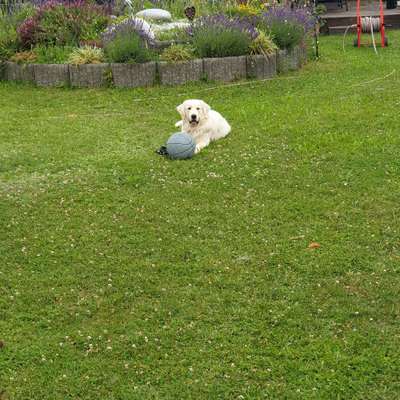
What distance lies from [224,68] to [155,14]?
2.81m

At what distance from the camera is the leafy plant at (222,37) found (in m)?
10.5

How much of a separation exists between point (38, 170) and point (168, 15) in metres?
6.82

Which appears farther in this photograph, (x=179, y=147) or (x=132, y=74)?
(x=132, y=74)

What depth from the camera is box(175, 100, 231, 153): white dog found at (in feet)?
24.4

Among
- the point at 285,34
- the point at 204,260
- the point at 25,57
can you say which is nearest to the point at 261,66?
the point at 285,34

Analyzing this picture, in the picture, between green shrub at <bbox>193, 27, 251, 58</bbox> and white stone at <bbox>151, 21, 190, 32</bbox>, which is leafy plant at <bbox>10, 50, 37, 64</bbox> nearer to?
white stone at <bbox>151, 21, 190, 32</bbox>

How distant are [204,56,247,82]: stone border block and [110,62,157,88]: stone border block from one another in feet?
2.74

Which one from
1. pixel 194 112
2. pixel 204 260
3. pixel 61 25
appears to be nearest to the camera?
pixel 204 260

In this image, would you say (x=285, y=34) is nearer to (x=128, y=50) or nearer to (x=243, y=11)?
(x=243, y=11)

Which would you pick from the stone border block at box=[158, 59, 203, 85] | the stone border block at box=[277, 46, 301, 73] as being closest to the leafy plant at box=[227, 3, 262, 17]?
the stone border block at box=[277, 46, 301, 73]

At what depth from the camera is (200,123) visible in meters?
7.52

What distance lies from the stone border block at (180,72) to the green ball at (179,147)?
3.67 meters

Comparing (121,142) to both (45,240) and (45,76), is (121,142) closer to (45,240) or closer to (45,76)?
(45,240)

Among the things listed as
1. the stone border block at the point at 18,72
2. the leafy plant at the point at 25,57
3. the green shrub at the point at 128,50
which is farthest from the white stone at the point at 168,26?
the stone border block at the point at 18,72
